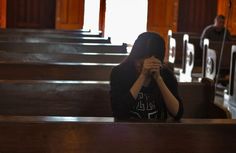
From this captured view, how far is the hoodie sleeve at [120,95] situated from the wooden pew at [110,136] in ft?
1.95

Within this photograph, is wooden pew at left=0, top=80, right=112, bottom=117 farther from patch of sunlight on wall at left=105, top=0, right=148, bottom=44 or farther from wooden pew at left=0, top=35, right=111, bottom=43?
patch of sunlight on wall at left=105, top=0, right=148, bottom=44

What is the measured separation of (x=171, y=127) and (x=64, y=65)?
96.8 inches

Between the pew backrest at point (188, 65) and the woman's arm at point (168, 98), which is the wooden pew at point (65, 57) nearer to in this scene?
the woman's arm at point (168, 98)

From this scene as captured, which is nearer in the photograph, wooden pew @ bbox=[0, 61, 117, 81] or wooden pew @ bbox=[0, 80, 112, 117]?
wooden pew @ bbox=[0, 80, 112, 117]

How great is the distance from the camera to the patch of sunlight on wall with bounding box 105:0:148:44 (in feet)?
46.0

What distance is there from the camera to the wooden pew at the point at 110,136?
224 centimetres

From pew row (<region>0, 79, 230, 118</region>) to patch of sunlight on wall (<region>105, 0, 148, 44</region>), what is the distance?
33.6ft

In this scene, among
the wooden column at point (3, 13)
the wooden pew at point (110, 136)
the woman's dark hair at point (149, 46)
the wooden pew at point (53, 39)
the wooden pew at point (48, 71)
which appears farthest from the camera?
the wooden column at point (3, 13)

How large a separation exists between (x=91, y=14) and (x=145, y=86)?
434 inches

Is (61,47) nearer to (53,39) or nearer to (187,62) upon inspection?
(53,39)

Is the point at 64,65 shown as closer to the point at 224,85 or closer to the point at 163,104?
the point at 163,104

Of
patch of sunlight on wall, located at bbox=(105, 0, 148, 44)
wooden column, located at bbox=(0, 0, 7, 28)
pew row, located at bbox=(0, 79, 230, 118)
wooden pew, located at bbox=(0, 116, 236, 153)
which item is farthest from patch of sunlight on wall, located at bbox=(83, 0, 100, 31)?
wooden pew, located at bbox=(0, 116, 236, 153)

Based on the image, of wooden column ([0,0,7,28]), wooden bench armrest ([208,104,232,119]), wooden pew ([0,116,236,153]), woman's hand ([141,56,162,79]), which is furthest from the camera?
wooden column ([0,0,7,28])

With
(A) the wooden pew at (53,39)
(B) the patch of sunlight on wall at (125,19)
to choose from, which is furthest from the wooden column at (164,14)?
(A) the wooden pew at (53,39)
